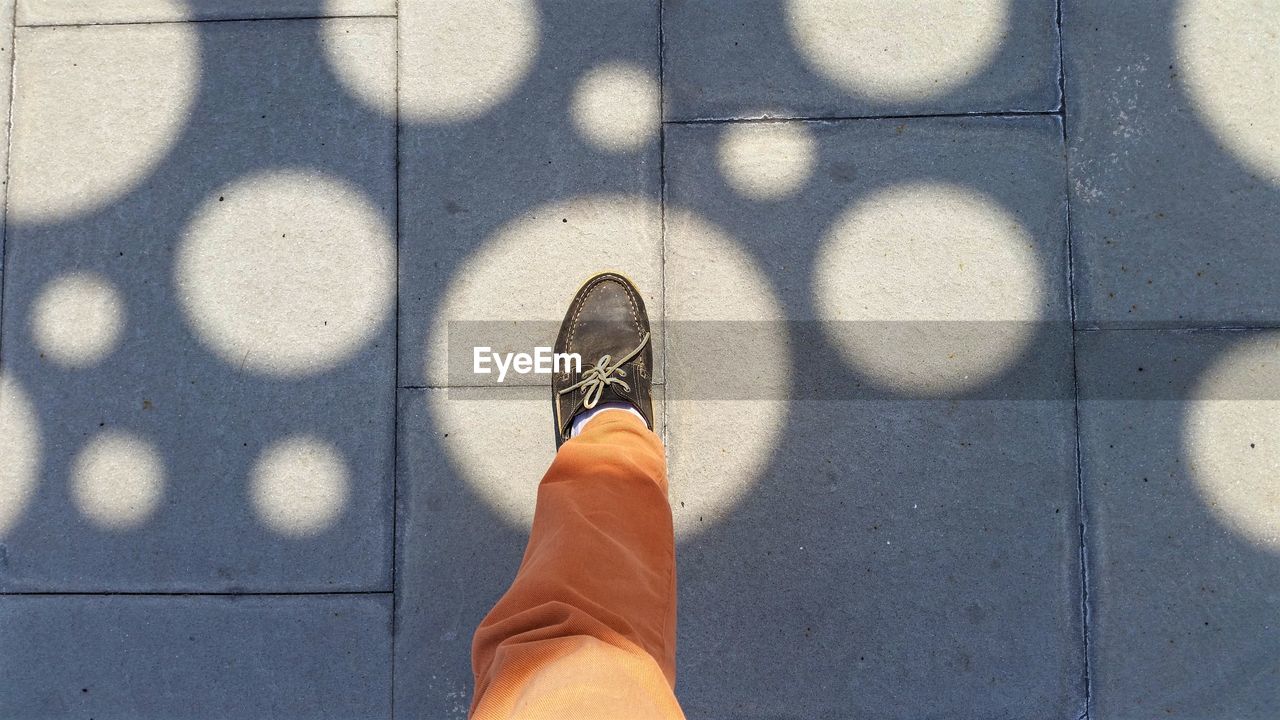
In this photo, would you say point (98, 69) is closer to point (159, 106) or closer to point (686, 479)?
point (159, 106)

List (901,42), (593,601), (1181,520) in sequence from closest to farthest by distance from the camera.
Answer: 1. (593,601)
2. (1181,520)
3. (901,42)

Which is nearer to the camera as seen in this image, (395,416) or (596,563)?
(596,563)

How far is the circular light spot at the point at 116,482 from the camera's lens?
219cm

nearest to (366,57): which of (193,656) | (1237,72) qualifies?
(193,656)

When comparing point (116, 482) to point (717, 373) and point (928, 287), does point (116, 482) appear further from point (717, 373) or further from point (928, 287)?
point (928, 287)

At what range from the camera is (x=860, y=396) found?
2.17 metres

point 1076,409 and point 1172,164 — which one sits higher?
point 1172,164

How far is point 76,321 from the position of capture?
223cm

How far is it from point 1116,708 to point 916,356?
1.12 metres

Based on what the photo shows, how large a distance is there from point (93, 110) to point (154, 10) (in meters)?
0.36

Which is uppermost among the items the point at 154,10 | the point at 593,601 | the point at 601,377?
the point at 154,10

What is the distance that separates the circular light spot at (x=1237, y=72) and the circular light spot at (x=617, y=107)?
158 cm

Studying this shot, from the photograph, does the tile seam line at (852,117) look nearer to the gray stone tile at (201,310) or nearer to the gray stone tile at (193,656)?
the gray stone tile at (201,310)

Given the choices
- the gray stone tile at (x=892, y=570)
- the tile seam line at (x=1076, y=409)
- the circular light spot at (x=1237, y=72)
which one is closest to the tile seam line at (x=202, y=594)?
the gray stone tile at (x=892, y=570)
